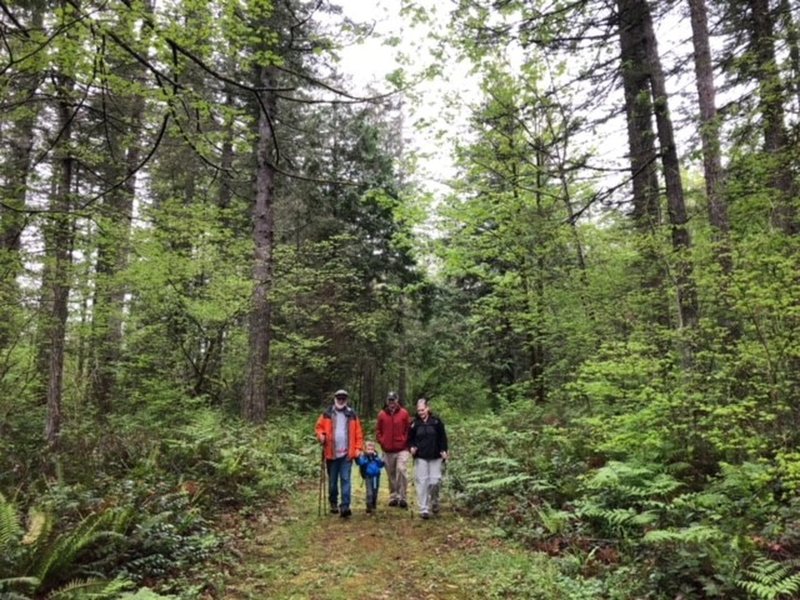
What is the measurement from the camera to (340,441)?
8922mm

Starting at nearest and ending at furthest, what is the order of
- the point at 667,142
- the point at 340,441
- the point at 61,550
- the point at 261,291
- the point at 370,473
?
the point at 61,550
the point at 340,441
the point at 370,473
the point at 667,142
the point at 261,291

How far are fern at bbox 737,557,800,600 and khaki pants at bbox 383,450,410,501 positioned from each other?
5418 millimetres

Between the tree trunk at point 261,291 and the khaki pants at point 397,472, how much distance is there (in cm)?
604

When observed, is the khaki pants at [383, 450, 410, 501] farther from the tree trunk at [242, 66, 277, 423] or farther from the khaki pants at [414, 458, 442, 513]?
the tree trunk at [242, 66, 277, 423]

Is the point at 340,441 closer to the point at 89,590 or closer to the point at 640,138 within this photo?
the point at 89,590

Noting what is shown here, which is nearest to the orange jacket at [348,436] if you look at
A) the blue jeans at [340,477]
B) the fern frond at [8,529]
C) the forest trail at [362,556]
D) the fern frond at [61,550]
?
the blue jeans at [340,477]

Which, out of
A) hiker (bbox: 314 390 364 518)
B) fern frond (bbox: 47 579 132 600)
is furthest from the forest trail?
fern frond (bbox: 47 579 132 600)

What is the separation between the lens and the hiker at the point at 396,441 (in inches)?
374

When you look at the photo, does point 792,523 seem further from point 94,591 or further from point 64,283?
point 64,283

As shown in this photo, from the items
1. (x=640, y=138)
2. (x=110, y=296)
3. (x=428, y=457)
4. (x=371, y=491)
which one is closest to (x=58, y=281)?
(x=110, y=296)

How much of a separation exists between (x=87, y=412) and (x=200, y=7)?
11609 mm

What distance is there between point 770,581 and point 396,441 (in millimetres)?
5749

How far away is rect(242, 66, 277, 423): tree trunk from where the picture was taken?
15.0 metres

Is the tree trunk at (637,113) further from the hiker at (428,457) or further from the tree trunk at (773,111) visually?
the hiker at (428,457)
